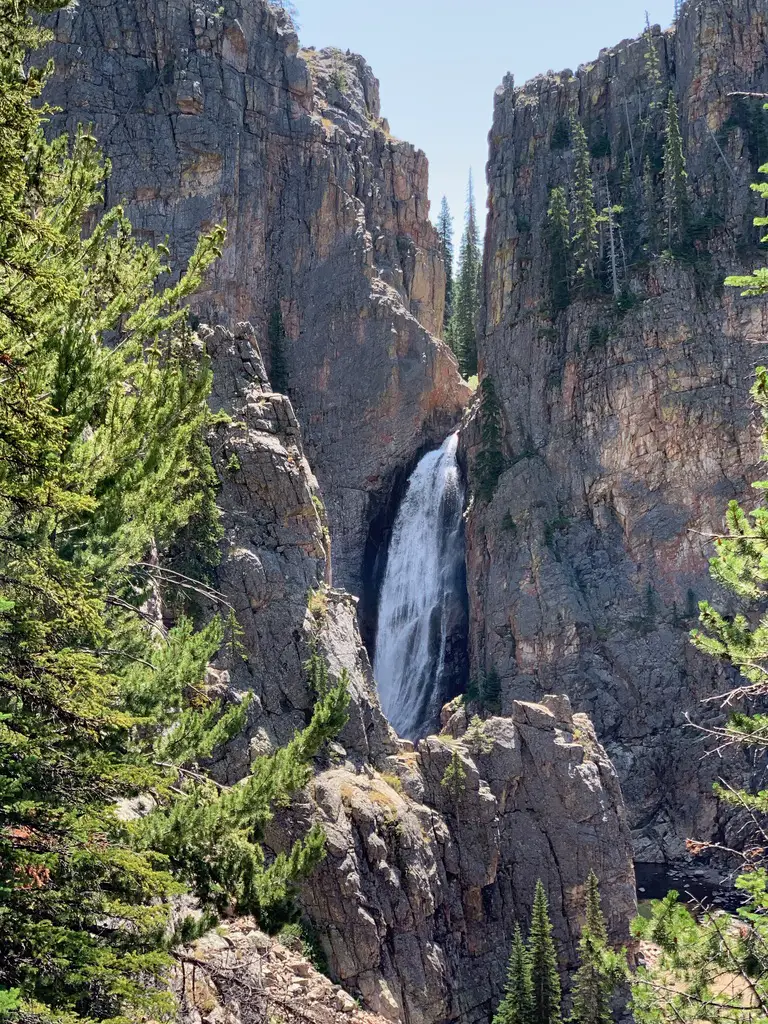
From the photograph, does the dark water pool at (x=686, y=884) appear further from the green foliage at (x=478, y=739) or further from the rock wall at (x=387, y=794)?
the green foliage at (x=478, y=739)

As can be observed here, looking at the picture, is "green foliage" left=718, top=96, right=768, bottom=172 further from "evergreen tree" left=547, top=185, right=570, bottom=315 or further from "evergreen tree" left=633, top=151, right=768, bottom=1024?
"evergreen tree" left=633, top=151, right=768, bottom=1024

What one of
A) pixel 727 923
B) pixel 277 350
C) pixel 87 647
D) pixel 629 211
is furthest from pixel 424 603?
pixel 87 647

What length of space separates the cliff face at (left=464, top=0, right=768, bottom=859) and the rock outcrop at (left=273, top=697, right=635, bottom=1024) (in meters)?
11.6

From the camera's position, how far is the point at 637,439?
53.3 meters

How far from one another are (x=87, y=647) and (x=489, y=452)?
4642 cm

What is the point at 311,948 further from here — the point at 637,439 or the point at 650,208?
the point at 650,208

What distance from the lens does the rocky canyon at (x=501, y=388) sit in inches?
1367

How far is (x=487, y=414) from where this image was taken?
57.8m

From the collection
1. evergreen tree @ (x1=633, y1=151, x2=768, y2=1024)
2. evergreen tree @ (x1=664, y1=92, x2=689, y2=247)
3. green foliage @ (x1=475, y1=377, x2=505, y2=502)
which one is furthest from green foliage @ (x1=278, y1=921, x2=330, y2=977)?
evergreen tree @ (x1=664, y1=92, x2=689, y2=247)

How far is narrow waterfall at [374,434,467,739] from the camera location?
51844mm

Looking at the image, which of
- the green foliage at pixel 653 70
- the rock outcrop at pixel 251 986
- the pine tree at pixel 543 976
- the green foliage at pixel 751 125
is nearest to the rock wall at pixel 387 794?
the pine tree at pixel 543 976

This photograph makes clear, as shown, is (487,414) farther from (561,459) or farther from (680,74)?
(680,74)

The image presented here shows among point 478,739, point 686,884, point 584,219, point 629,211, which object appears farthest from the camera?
point 629,211

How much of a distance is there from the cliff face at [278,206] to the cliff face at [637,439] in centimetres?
594
